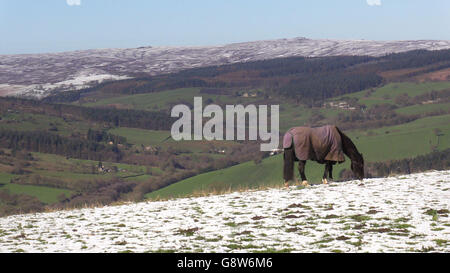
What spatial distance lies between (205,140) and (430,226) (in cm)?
16043

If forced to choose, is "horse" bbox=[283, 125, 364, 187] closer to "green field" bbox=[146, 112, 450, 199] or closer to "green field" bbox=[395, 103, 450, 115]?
"green field" bbox=[146, 112, 450, 199]

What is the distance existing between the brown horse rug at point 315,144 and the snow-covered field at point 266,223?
135cm

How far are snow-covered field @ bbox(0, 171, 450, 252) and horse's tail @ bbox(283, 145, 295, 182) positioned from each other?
723mm

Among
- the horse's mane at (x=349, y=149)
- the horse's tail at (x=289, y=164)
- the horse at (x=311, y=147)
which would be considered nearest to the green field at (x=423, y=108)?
the horse's mane at (x=349, y=149)

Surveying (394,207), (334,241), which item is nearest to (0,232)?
(334,241)

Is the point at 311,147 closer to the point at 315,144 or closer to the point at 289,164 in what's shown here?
the point at 315,144

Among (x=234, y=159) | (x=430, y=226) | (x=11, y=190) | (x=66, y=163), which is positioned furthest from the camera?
(x=66, y=163)

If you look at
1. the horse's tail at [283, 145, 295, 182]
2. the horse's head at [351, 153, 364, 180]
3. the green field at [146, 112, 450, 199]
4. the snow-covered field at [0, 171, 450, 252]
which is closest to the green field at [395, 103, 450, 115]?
the green field at [146, 112, 450, 199]

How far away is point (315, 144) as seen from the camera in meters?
26.5

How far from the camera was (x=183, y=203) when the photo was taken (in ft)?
80.5

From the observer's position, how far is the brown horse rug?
26375 millimetres

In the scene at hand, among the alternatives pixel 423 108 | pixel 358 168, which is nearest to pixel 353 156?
pixel 358 168
